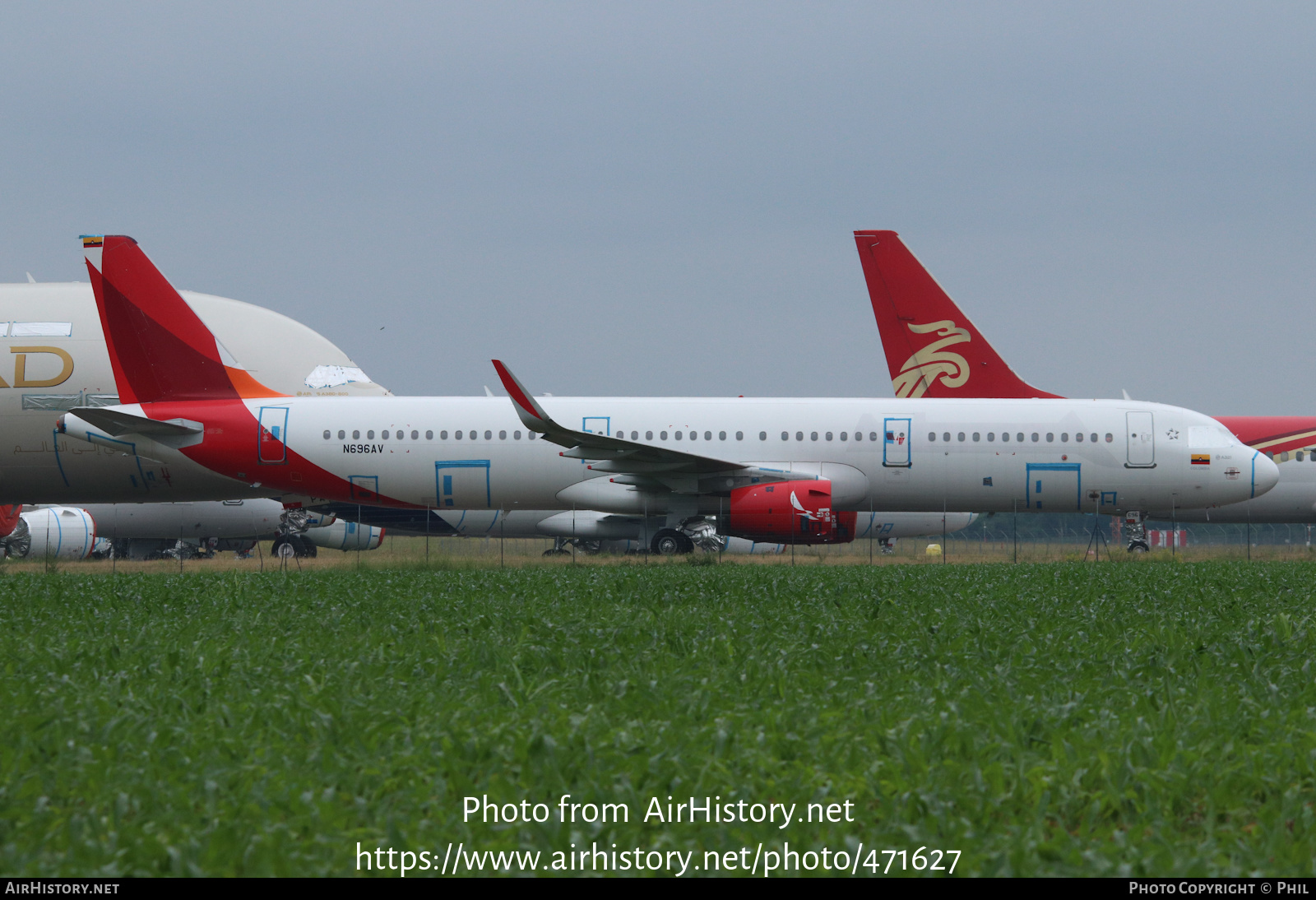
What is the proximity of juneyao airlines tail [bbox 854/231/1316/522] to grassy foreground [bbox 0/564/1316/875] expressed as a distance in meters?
21.0

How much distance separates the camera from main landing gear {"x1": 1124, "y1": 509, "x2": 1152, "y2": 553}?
24.9 meters

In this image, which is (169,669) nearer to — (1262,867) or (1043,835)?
(1043,835)

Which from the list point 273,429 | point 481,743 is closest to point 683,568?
point 273,429

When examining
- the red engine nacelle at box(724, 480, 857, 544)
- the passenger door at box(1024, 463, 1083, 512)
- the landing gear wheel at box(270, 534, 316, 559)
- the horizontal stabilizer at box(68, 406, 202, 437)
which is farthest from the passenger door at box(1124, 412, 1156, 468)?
the landing gear wheel at box(270, 534, 316, 559)

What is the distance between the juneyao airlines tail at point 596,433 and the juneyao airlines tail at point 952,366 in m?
5.78

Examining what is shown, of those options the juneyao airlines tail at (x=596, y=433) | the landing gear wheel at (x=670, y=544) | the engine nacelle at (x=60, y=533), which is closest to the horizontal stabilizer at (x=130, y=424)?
the juneyao airlines tail at (x=596, y=433)

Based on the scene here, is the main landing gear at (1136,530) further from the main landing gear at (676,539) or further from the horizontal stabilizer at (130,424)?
the horizontal stabilizer at (130,424)

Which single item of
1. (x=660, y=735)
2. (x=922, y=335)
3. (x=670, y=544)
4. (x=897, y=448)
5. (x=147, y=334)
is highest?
(x=922, y=335)

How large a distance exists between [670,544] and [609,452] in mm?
2658

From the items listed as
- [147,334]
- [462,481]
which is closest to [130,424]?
[147,334]

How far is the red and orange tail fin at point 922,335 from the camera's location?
30344mm

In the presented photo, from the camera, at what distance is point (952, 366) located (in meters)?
30.8

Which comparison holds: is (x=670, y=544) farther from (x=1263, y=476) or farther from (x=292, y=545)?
(x=292, y=545)

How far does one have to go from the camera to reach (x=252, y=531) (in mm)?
38906
